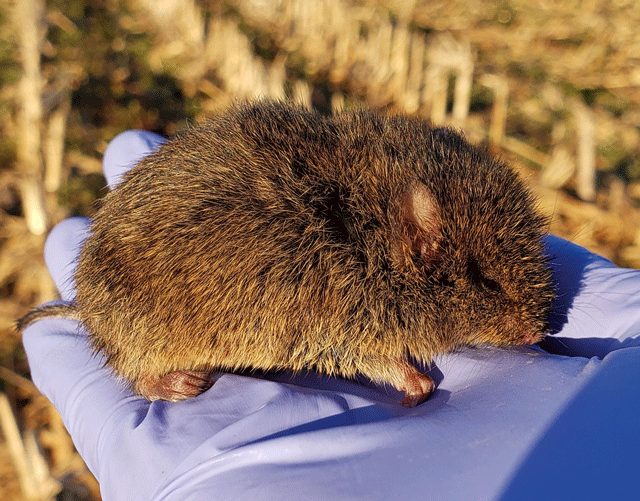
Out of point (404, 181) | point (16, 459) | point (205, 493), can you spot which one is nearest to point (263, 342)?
point (205, 493)

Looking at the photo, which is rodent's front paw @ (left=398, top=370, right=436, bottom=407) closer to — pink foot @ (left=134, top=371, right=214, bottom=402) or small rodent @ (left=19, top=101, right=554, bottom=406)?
small rodent @ (left=19, top=101, right=554, bottom=406)

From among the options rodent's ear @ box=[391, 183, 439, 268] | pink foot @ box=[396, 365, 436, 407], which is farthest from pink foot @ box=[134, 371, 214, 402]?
rodent's ear @ box=[391, 183, 439, 268]

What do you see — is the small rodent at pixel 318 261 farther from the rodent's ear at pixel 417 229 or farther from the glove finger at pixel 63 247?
the glove finger at pixel 63 247

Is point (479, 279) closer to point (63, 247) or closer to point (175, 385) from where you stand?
point (175, 385)

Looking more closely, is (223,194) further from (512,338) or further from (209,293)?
(512,338)

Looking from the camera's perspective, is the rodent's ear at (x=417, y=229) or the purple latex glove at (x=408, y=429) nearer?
the purple latex glove at (x=408, y=429)

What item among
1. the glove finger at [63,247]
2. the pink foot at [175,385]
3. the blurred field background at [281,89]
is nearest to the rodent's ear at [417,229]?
the pink foot at [175,385]

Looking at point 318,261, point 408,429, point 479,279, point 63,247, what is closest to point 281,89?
point 63,247
